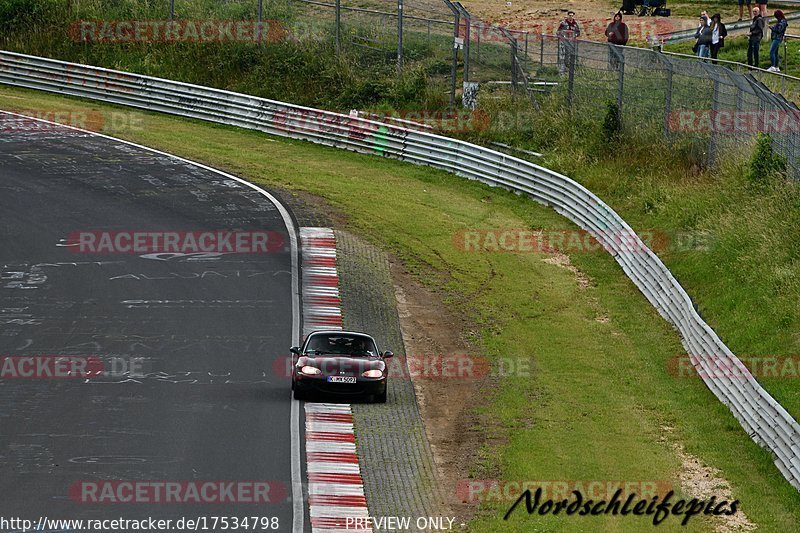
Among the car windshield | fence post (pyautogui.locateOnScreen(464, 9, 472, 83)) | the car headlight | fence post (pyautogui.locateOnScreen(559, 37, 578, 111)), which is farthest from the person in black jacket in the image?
the car headlight

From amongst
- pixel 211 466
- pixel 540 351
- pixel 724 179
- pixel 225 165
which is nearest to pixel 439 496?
pixel 211 466

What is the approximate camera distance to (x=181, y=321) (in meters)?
24.0

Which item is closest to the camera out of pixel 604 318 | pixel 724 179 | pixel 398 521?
pixel 398 521

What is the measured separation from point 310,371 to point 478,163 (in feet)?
52.8

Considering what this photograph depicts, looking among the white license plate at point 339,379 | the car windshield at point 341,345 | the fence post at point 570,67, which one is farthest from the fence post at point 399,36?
the white license plate at point 339,379

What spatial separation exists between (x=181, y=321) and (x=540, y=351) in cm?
675

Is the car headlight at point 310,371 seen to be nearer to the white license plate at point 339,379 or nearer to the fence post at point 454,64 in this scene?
the white license plate at point 339,379

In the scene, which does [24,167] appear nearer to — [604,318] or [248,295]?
[248,295]

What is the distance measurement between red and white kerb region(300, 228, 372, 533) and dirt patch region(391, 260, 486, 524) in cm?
129

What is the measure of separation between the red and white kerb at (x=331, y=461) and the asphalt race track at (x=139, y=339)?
381 mm

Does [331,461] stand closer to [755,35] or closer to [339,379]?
[339,379]

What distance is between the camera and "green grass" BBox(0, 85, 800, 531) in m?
19.3

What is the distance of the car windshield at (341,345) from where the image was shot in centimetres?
2039

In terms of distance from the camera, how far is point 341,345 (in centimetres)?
2055
